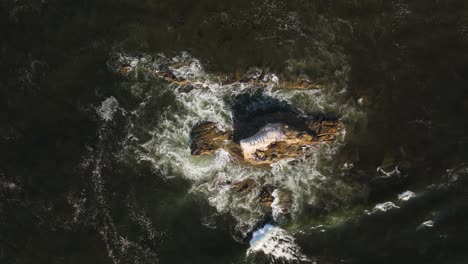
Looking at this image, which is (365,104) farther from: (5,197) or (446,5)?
(5,197)

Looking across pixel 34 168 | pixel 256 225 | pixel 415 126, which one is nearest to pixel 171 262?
pixel 256 225

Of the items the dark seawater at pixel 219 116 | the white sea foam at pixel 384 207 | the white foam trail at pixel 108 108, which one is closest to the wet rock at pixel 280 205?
the dark seawater at pixel 219 116

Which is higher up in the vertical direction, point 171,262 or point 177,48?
point 177,48

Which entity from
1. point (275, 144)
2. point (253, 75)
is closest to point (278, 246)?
point (275, 144)

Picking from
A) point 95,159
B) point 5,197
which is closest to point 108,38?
point 95,159

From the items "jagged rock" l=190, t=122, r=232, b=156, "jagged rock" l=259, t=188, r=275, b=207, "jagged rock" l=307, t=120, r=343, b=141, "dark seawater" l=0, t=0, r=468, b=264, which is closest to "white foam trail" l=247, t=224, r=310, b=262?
"dark seawater" l=0, t=0, r=468, b=264

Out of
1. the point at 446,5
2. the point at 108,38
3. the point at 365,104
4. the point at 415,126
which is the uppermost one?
the point at 108,38
